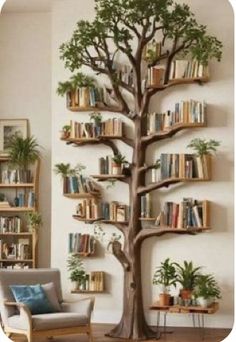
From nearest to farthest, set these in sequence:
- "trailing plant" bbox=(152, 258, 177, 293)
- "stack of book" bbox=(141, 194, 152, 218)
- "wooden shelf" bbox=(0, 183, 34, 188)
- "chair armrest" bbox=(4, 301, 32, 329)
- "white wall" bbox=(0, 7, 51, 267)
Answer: "chair armrest" bbox=(4, 301, 32, 329) → "trailing plant" bbox=(152, 258, 177, 293) → "stack of book" bbox=(141, 194, 152, 218) → "wooden shelf" bbox=(0, 183, 34, 188) → "white wall" bbox=(0, 7, 51, 267)

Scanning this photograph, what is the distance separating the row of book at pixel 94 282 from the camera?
7352mm

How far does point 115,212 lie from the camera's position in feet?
24.0

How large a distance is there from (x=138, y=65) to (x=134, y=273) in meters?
2.31

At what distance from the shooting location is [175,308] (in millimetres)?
6754

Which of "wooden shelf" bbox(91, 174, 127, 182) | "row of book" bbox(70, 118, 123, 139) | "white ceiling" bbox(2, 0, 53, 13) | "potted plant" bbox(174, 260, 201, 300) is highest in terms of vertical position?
"white ceiling" bbox(2, 0, 53, 13)

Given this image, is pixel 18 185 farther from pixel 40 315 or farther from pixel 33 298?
pixel 40 315

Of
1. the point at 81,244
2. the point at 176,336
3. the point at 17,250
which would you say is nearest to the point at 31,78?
the point at 17,250

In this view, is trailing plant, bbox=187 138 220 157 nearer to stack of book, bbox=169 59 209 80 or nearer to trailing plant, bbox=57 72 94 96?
stack of book, bbox=169 59 209 80

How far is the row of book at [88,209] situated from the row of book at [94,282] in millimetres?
658

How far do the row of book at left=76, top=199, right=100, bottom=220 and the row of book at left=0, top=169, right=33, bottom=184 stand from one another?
1.06 meters

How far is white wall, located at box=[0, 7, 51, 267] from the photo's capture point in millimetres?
8383

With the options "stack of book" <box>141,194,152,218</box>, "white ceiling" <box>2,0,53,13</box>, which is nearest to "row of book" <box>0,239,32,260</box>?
"stack of book" <box>141,194,152,218</box>

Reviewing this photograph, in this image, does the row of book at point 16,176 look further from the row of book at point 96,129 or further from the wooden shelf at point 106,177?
the wooden shelf at point 106,177

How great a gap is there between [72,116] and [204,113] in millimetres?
1566
